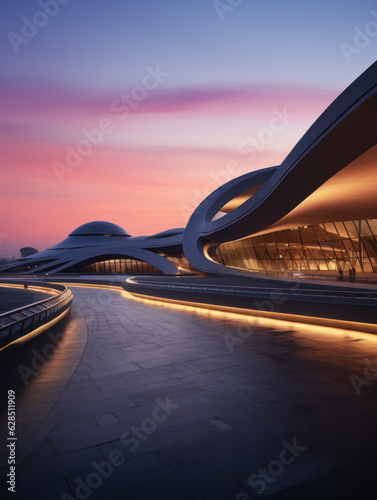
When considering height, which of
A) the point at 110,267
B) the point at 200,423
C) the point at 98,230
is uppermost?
the point at 98,230

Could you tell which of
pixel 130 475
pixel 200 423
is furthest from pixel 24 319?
pixel 130 475

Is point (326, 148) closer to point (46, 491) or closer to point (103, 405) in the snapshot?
point (103, 405)

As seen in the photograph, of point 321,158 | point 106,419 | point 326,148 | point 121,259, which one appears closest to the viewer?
point 106,419

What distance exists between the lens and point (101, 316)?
13.8m

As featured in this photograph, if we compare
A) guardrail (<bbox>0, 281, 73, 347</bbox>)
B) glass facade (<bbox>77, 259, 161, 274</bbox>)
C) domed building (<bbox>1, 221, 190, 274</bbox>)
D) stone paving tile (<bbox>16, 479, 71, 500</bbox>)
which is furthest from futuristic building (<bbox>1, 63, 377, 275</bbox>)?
stone paving tile (<bbox>16, 479, 71, 500</bbox>)

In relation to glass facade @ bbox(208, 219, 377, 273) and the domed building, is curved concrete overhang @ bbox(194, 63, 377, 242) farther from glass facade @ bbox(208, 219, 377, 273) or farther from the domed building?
the domed building

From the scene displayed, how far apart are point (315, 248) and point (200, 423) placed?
86.7 feet

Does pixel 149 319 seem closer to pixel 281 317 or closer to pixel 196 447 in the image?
pixel 281 317

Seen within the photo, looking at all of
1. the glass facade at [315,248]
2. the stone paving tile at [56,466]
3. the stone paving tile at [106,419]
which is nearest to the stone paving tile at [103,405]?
the stone paving tile at [106,419]

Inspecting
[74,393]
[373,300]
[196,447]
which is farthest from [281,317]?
[196,447]

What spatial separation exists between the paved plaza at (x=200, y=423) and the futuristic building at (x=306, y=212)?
249 inches

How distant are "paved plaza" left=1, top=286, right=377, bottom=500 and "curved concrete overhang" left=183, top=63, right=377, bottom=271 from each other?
599 centimetres

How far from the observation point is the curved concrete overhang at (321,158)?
985 cm

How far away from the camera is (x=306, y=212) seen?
21.9 metres
